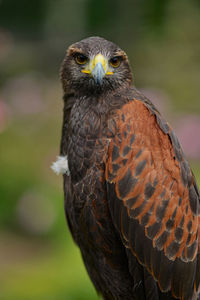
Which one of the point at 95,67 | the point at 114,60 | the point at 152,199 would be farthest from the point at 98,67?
the point at 152,199

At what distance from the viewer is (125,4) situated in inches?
414

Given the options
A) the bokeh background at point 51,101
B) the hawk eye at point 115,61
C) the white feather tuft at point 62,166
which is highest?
the bokeh background at point 51,101

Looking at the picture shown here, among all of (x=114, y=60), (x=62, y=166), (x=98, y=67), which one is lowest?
(x=62, y=166)

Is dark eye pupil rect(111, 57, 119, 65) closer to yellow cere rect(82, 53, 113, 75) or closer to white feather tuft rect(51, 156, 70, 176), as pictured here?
yellow cere rect(82, 53, 113, 75)

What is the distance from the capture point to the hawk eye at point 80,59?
3298mm

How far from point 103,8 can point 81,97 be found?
23.7ft

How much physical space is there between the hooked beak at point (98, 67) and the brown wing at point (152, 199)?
254 mm

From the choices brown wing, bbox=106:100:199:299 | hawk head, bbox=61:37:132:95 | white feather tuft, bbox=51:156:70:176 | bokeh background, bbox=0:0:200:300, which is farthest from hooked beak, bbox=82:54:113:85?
bokeh background, bbox=0:0:200:300

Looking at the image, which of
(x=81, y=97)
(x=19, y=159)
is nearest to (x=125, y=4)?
(x=19, y=159)

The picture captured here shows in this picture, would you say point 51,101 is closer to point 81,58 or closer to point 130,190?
point 81,58

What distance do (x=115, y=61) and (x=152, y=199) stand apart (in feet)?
2.90

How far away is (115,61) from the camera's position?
3.33 m

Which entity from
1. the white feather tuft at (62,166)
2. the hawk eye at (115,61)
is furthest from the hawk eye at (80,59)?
the white feather tuft at (62,166)

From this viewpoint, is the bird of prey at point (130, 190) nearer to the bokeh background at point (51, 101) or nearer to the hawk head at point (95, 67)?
the hawk head at point (95, 67)
